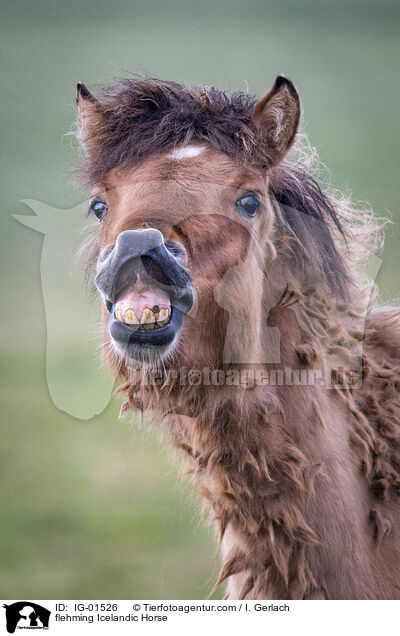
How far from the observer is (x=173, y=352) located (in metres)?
1.37

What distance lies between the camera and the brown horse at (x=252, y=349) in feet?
4.53

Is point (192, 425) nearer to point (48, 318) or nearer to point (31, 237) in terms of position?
point (48, 318)

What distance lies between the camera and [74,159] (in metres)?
1.79

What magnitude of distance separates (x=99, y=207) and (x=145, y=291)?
1.24 ft

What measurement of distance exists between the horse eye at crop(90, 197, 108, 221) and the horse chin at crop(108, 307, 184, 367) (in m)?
0.33

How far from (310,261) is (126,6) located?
45.8 inches

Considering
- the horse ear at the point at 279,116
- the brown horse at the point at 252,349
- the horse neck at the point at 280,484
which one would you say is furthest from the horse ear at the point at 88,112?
the horse neck at the point at 280,484

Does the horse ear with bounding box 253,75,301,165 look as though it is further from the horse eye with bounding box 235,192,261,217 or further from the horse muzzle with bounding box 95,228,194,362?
the horse muzzle with bounding box 95,228,194,362

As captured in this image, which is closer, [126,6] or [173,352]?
[173,352]

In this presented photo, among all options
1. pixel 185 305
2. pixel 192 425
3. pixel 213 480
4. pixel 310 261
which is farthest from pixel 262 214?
pixel 213 480
